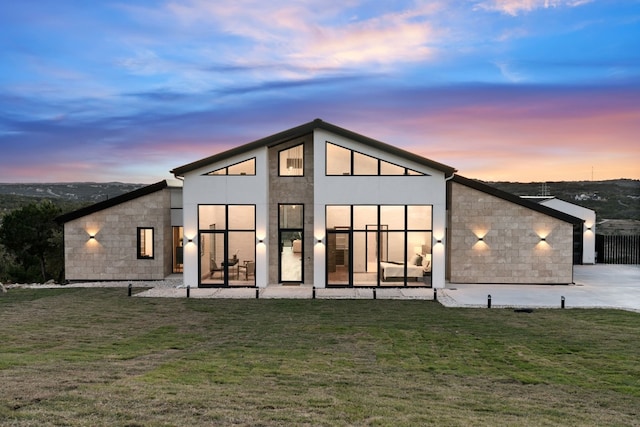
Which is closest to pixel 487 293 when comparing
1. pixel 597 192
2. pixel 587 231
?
pixel 587 231

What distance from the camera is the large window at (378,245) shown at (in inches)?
767

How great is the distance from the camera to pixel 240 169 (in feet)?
64.8

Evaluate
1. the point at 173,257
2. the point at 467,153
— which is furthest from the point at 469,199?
the point at 467,153

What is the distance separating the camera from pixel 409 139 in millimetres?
35219

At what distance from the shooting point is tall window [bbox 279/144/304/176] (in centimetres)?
2042

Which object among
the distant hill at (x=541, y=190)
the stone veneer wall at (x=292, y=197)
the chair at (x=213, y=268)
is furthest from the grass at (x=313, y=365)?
the distant hill at (x=541, y=190)

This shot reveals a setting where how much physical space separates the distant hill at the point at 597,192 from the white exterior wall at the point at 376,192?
189 ft

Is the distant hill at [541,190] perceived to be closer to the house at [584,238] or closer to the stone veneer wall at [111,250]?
the house at [584,238]

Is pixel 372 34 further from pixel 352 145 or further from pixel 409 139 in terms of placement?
pixel 409 139

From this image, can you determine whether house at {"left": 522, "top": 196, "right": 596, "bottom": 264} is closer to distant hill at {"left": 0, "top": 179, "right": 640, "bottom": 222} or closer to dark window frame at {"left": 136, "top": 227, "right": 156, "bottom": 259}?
dark window frame at {"left": 136, "top": 227, "right": 156, "bottom": 259}

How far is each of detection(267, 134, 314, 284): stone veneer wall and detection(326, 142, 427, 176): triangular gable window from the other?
1.18 metres

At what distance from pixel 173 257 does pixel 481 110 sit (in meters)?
20.4

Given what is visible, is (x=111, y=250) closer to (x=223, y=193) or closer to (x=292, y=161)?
(x=223, y=193)

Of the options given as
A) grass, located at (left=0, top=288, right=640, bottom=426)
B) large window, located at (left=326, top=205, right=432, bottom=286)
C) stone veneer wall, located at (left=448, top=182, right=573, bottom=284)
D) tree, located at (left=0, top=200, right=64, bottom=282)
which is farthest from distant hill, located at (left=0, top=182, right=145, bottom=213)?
grass, located at (left=0, top=288, right=640, bottom=426)
